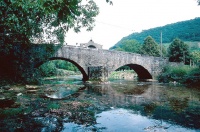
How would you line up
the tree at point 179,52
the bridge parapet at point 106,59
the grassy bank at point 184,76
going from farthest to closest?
the tree at point 179,52 < the bridge parapet at point 106,59 < the grassy bank at point 184,76

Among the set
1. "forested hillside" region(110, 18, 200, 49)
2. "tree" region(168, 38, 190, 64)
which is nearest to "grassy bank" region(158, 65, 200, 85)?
"tree" region(168, 38, 190, 64)

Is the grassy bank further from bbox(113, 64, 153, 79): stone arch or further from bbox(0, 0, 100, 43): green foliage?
bbox(0, 0, 100, 43): green foliage

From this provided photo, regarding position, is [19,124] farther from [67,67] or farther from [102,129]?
[67,67]

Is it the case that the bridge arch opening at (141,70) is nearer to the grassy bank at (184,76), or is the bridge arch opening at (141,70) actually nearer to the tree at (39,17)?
the grassy bank at (184,76)

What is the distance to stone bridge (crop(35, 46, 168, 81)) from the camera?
→ 1964 centimetres

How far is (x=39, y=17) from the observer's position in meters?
12.4

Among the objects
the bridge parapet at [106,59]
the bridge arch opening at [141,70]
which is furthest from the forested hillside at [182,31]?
the bridge parapet at [106,59]

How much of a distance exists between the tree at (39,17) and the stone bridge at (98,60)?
3335 millimetres

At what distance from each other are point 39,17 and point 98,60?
10.5 metres

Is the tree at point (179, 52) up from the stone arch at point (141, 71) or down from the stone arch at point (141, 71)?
up

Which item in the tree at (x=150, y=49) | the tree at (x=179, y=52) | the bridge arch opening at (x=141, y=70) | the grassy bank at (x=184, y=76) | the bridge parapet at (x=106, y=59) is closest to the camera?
the grassy bank at (x=184, y=76)

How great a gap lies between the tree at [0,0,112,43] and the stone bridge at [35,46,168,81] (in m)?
3.34

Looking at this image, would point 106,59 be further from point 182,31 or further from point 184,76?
point 182,31

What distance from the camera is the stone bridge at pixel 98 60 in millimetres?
19641
